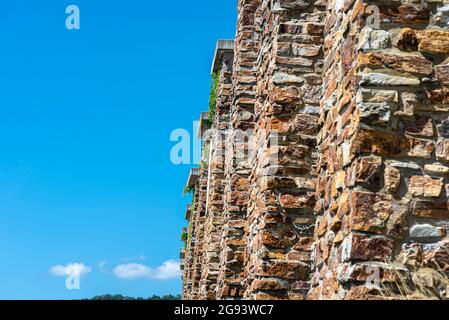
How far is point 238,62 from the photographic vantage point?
A: 38.3 ft

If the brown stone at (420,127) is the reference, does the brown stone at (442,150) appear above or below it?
below

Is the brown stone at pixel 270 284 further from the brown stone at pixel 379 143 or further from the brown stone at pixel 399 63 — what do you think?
the brown stone at pixel 399 63

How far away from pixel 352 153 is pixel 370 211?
17.7 inches

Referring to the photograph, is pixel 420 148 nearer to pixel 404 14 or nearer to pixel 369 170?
pixel 369 170

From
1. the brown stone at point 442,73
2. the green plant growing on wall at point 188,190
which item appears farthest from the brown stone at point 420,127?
the green plant growing on wall at point 188,190

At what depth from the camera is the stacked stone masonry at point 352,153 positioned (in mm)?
4988

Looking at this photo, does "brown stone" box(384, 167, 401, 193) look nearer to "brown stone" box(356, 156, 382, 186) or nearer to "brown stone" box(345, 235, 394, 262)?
"brown stone" box(356, 156, 382, 186)

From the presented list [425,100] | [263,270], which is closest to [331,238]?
[425,100]

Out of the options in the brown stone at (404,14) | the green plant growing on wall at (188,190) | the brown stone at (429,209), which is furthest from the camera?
the green plant growing on wall at (188,190)

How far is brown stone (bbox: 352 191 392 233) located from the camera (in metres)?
4.98

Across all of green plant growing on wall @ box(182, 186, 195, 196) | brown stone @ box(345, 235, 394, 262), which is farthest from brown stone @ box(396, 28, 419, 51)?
green plant growing on wall @ box(182, 186, 195, 196)

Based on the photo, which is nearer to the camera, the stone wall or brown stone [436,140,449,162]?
the stone wall

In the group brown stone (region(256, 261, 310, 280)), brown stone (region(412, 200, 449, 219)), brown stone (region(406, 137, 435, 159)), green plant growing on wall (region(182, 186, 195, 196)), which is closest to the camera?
brown stone (region(412, 200, 449, 219))
